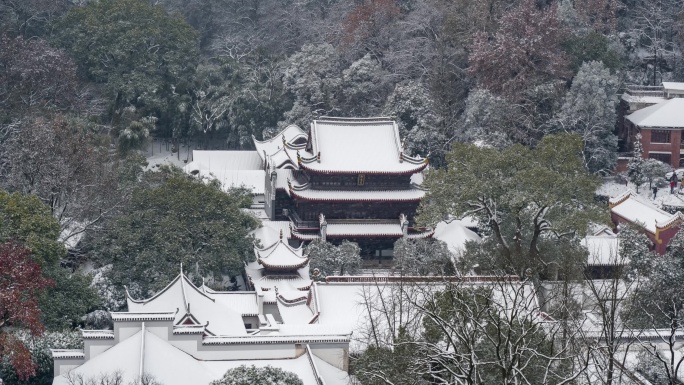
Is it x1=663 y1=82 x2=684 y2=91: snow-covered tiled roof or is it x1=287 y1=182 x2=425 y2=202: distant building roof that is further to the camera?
x1=663 y1=82 x2=684 y2=91: snow-covered tiled roof

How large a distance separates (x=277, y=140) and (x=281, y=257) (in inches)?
620

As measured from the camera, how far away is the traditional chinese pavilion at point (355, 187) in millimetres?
57719

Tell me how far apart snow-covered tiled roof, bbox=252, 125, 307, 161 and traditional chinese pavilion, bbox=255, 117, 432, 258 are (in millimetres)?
6140

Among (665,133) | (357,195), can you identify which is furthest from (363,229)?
(665,133)

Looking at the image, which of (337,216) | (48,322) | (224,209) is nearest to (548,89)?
(337,216)

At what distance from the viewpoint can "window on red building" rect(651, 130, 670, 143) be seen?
214 ft

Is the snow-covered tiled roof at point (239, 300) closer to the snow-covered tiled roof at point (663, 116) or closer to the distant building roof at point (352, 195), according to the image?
the distant building roof at point (352, 195)


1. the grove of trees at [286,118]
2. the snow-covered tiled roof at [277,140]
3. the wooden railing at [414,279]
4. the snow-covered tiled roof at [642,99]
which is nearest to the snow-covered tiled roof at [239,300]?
the grove of trees at [286,118]

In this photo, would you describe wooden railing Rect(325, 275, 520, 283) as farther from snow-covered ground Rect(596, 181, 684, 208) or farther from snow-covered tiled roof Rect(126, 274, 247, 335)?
snow-covered ground Rect(596, 181, 684, 208)

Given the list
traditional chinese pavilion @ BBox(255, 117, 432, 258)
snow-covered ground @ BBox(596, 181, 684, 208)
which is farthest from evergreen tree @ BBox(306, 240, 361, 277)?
snow-covered ground @ BBox(596, 181, 684, 208)

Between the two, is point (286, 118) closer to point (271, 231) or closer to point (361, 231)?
point (271, 231)

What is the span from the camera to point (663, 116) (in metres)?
65.6

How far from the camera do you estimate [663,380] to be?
36.7m

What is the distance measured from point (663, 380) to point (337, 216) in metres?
23.6
